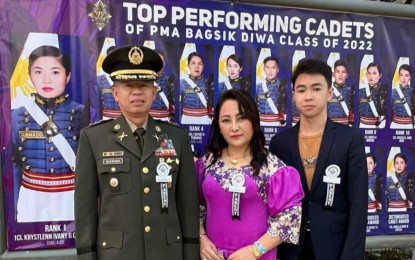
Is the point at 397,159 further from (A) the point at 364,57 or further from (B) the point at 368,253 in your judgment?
(B) the point at 368,253

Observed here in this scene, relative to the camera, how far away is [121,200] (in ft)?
6.48

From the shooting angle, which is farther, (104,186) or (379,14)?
(379,14)

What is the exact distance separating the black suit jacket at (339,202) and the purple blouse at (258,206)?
166 mm

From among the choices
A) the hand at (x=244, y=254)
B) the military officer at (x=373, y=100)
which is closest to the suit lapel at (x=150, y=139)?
the hand at (x=244, y=254)

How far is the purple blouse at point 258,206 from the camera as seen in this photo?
203 centimetres

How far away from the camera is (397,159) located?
3.27 m

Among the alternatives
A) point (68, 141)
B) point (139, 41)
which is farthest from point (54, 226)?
point (139, 41)

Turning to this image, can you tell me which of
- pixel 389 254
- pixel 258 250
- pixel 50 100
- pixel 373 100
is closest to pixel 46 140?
pixel 50 100

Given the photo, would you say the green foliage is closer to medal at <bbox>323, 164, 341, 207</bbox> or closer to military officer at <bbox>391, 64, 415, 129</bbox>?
military officer at <bbox>391, 64, 415, 129</bbox>

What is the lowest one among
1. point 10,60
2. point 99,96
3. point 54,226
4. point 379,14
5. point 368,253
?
point 368,253

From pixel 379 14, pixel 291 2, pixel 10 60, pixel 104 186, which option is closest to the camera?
pixel 104 186

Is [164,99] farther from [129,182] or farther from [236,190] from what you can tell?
[236,190]

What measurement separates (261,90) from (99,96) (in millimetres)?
1222

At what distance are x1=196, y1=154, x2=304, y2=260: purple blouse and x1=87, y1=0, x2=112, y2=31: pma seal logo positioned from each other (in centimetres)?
136
